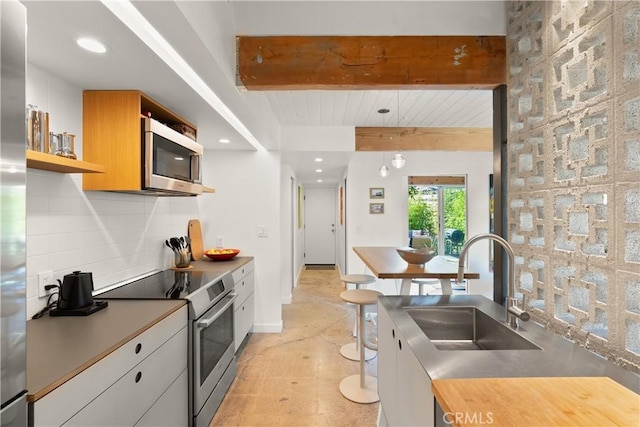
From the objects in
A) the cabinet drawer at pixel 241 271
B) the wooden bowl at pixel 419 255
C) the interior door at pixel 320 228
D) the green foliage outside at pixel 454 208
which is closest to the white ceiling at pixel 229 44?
the cabinet drawer at pixel 241 271

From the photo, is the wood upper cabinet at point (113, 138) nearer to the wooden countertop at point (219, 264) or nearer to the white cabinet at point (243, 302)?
the wooden countertop at point (219, 264)

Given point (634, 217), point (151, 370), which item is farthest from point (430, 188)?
point (151, 370)

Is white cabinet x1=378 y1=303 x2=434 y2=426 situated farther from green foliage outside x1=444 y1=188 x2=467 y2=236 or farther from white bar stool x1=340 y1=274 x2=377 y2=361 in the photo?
green foliage outside x1=444 y1=188 x2=467 y2=236

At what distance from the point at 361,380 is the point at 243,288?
1.35 metres

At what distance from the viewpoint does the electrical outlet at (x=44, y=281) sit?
1501 millimetres

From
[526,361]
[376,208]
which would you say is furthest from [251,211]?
[526,361]

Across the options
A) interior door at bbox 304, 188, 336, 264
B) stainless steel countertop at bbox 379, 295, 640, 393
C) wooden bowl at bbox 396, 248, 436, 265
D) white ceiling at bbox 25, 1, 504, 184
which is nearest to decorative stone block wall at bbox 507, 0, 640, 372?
stainless steel countertop at bbox 379, 295, 640, 393

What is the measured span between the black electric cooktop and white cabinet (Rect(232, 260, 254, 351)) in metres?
0.44

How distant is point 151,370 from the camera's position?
1.42 meters

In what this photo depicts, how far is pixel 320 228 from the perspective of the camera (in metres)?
7.89

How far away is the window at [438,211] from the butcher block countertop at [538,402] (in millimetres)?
4414

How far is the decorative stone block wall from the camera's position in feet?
3.39

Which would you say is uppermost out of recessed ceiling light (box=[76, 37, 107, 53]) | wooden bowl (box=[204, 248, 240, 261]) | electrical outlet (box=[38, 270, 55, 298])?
recessed ceiling light (box=[76, 37, 107, 53])

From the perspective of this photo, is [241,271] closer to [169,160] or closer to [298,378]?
[298,378]
